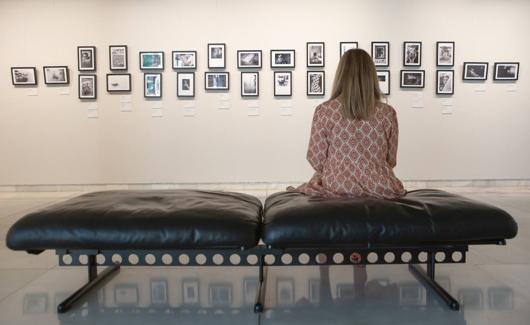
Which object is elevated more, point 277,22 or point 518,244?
point 277,22

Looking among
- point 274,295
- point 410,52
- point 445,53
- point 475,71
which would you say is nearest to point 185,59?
point 410,52

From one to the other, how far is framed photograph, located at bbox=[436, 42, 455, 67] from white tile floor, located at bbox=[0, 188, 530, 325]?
153 inches

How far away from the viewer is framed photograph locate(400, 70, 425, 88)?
19.5ft

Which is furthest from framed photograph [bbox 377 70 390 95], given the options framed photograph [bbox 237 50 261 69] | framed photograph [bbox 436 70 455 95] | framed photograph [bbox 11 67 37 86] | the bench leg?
framed photograph [bbox 11 67 37 86]

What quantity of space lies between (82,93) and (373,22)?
440 centimetres

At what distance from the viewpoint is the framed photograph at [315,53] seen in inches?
232

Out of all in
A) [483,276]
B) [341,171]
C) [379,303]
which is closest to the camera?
[379,303]

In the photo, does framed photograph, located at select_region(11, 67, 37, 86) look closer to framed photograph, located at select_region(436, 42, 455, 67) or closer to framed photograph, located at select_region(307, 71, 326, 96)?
framed photograph, located at select_region(307, 71, 326, 96)

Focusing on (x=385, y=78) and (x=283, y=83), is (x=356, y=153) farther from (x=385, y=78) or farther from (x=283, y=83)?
(x=385, y=78)

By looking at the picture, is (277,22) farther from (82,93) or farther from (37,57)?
(37,57)

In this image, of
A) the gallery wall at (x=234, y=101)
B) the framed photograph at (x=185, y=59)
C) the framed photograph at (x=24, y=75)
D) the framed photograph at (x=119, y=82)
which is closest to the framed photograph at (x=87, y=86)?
the gallery wall at (x=234, y=101)

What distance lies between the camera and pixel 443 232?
5.42 feet

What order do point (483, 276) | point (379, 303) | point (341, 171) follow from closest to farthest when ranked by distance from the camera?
point (379, 303) < point (341, 171) < point (483, 276)

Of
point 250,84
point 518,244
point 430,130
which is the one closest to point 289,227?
point 518,244
